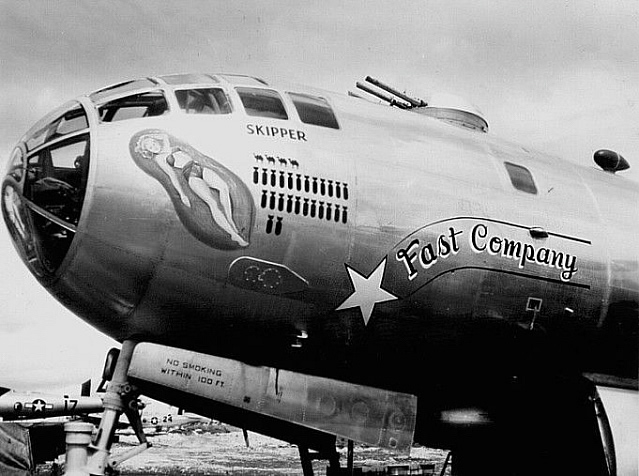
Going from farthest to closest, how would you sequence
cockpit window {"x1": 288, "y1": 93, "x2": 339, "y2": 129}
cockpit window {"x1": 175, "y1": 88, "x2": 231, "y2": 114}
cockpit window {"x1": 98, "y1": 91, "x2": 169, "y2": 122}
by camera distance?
cockpit window {"x1": 288, "y1": 93, "x2": 339, "y2": 129}, cockpit window {"x1": 175, "y1": 88, "x2": 231, "y2": 114}, cockpit window {"x1": 98, "y1": 91, "x2": 169, "y2": 122}

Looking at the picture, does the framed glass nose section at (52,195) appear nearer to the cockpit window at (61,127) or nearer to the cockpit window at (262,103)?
the cockpit window at (61,127)

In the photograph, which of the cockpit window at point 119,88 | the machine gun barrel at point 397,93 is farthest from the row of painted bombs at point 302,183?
the machine gun barrel at point 397,93

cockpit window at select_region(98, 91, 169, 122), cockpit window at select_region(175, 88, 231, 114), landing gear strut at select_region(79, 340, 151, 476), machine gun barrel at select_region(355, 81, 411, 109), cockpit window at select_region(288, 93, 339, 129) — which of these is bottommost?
landing gear strut at select_region(79, 340, 151, 476)

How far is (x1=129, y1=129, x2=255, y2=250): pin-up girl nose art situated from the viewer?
5668 mm

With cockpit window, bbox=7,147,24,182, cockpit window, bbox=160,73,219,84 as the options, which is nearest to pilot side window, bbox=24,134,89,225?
cockpit window, bbox=7,147,24,182

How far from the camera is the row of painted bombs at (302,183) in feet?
19.3

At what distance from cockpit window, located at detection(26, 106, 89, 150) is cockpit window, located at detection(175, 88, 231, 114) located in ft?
2.48

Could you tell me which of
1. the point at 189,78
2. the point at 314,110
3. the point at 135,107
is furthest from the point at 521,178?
the point at 135,107

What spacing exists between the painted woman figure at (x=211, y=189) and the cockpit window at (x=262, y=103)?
0.72 metres

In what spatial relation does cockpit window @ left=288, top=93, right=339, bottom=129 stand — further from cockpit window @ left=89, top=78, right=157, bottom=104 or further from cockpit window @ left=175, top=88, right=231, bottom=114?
cockpit window @ left=89, top=78, right=157, bottom=104

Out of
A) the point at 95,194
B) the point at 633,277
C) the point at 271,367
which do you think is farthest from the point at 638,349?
the point at 95,194

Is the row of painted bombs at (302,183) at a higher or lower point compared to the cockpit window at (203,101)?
lower

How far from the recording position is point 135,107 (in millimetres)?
5992

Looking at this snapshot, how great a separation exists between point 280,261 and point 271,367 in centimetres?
94
